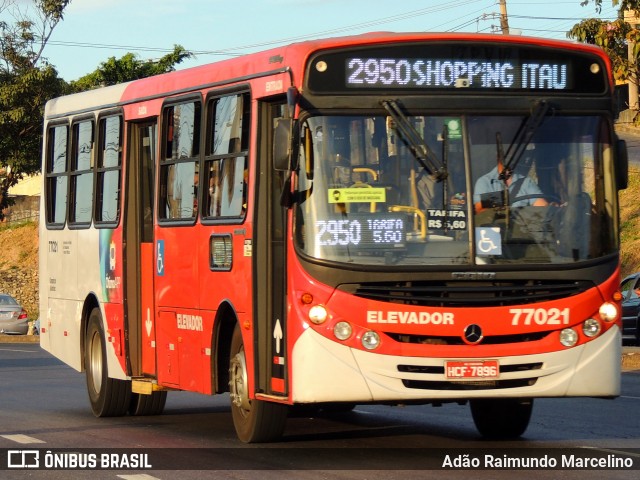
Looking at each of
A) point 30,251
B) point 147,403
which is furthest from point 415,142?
point 30,251

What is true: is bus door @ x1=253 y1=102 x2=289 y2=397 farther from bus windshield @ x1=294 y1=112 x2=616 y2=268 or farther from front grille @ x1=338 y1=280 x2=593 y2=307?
front grille @ x1=338 y1=280 x2=593 y2=307

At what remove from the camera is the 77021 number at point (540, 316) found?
35.7ft

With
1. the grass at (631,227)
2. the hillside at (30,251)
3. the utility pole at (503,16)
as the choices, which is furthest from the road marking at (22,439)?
the hillside at (30,251)

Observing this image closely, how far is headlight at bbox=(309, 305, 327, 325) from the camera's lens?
35.5 feet

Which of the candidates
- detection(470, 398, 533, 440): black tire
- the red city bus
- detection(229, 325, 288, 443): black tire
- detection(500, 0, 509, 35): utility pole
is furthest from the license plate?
detection(500, 0, 509, 35): utility pole

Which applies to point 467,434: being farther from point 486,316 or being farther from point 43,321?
point 43,321

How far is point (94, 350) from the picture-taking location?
16.1 meters

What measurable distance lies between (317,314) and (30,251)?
6196 cm

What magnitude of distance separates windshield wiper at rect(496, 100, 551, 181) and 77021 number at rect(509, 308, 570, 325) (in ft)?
3.18

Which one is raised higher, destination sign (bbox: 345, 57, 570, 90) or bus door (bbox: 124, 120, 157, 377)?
destination sign (bbox: 345, 57, 570, 90)

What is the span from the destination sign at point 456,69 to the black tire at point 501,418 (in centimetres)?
279

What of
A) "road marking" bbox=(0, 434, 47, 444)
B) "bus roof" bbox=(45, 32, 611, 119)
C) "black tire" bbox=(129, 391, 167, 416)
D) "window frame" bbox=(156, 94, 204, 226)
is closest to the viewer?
"bus roof" bbox=(45, 32, 611, 119)

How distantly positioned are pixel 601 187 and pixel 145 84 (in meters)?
5.33

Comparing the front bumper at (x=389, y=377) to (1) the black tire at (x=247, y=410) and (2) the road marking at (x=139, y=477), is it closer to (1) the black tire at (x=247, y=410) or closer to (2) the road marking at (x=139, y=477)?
(1) the black tire at (x=247, y=410)
